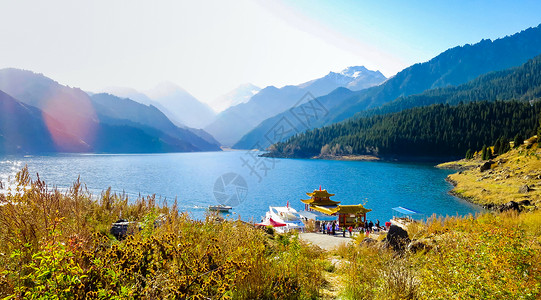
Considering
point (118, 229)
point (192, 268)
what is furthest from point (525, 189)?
point (192, 268)

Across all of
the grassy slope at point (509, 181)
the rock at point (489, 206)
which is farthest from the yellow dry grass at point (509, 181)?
the rock at point (489, 206)

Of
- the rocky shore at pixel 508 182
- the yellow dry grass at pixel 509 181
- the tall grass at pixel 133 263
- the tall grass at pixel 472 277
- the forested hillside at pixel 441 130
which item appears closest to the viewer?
the tall grass at pixel 133 263

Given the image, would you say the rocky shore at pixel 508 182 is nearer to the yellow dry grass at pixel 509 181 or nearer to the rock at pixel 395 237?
Answer: the yellow dry grass at pixel 509 181

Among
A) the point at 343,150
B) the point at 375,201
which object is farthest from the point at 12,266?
the point at 343,150

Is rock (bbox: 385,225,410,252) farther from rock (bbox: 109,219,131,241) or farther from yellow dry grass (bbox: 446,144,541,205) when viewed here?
yellow dry grass (bbox: 446,144,541,205)

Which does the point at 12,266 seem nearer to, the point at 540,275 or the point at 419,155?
the point at 540,275

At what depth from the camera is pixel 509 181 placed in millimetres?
45750

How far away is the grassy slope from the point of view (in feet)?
127

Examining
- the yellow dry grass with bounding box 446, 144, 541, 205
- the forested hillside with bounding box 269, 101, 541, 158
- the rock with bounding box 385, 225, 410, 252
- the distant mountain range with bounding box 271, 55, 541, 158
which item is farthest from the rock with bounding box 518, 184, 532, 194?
the forested hillside with bounding box 269, 101, 541, 158

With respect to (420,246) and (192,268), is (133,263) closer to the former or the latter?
(192,268)

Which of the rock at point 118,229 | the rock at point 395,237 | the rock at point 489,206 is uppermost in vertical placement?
the rock at point 118,229

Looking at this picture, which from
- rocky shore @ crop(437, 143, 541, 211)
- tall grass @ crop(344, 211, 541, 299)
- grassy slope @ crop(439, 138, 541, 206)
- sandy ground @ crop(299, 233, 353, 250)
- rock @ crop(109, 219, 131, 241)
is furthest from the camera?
grassy slope @ crop(439, 138, 541, 206)

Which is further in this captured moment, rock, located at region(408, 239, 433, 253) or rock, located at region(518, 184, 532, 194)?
rock, located at region(518, 184, 532, 194)

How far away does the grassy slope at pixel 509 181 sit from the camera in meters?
38.6
